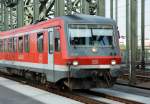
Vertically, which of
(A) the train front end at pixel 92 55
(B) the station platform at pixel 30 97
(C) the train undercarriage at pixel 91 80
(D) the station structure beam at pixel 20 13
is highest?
(D) the station structure beam at pixel 20 13

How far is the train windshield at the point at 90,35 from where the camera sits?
683 inches

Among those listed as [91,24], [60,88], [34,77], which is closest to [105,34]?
[91,24]

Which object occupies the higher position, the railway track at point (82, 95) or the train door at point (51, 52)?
the train door at point (51, 52)

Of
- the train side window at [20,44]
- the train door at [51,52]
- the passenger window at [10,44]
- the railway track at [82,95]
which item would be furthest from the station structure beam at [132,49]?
the passenger window at [10,44]

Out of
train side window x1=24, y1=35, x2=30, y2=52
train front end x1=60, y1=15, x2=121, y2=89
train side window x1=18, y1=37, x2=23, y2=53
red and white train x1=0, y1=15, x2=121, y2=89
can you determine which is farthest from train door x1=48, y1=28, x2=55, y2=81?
train side window x1=18, y1=37, x2=23, y2=53

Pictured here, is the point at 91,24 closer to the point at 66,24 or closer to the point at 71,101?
the point at 66,24

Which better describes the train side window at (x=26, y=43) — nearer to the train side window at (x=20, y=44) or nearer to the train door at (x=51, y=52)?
the train side window at (x=20, y=44)

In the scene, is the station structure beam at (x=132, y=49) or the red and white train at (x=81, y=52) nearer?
the red and white train at (x=81, y=52)

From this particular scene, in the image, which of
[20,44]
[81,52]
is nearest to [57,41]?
[81,52]

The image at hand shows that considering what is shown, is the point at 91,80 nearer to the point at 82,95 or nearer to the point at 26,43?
the point at 82,95

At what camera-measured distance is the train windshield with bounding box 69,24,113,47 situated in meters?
17.3

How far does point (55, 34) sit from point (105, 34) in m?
1.83

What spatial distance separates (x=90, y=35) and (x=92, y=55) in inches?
32.4

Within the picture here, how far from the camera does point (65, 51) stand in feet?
55.7
